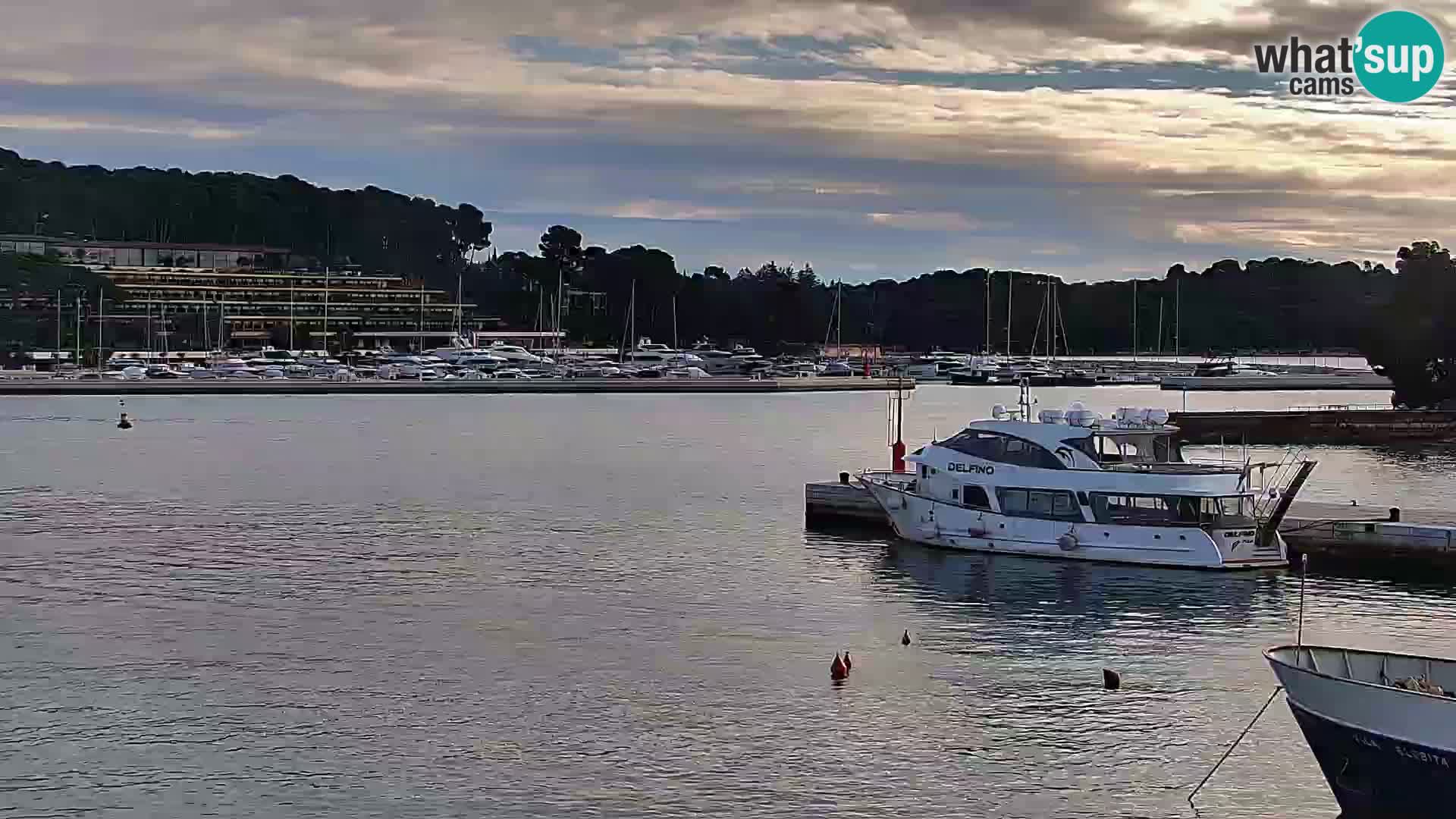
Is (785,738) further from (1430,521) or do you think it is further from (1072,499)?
(1430,521)

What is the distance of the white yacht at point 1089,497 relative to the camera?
45438mm

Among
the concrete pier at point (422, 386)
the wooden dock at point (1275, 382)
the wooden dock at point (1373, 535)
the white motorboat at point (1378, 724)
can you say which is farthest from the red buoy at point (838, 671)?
the wooden dock at point (1275, 382)

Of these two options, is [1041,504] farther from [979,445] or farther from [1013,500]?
[979,445]

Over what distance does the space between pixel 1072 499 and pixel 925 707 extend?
16.6m

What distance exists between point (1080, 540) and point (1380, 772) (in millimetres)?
23204

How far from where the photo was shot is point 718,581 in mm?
45688

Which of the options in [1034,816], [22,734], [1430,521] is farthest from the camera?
[1430,521]

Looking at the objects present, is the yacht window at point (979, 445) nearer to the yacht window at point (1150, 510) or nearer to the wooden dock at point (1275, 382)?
the yacht window at point (1150, 510)

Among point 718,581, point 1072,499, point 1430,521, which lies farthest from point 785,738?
point 1430,521

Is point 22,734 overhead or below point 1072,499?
below

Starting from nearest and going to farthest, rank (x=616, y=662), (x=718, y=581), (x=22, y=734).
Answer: (x=22, y=734) → (x=616, y=662) → (x=718, y=581)

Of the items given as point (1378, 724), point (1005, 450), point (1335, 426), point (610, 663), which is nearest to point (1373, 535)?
point (1005, 450)

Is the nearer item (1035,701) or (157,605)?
(1035,701)

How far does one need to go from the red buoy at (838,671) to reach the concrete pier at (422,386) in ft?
395
